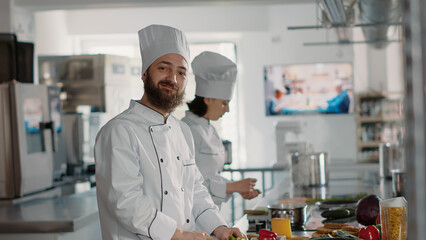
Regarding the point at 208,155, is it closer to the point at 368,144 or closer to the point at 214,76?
the point at 214,76

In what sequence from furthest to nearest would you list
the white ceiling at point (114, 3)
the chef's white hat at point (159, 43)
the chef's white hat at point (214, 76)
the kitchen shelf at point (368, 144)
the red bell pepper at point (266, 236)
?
the kitchen shelf at point (368, 144)
the white ceiling at point (114, 3)
the chef's white hat at point (214, 76)
the chef's white hat at point (159, 43)
the red bell pepper at point (266, 236)

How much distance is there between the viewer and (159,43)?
188 centimetres

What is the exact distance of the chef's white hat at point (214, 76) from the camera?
2908mm

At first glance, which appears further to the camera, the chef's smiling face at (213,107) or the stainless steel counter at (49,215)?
the chef's smiling face at (213,107)

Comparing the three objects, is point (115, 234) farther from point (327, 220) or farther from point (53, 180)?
point (53, 180)

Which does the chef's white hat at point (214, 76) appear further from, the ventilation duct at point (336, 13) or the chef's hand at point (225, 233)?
the chef's hand at point (225, 233)

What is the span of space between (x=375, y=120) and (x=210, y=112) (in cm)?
511

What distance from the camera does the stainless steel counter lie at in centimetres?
267

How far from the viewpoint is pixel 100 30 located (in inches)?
309

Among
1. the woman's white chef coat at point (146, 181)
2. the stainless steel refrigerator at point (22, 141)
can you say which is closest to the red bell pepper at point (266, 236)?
the woman's white chef coat at point (146, 181)

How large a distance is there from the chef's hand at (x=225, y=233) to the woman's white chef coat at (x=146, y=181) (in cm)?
4

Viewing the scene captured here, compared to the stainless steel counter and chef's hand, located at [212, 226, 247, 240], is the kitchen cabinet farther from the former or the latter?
chef's hand, located at [212, 226, 247, 240]

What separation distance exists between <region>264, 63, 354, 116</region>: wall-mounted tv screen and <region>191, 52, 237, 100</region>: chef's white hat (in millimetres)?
4759

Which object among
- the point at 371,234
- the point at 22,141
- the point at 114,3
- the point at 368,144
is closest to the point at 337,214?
the point at 371,234
